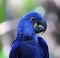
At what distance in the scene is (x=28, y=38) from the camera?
4.08ft

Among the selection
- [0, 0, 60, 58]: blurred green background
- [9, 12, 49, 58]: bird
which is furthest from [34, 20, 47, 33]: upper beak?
[0, 0, 60, 58]: blurred green background

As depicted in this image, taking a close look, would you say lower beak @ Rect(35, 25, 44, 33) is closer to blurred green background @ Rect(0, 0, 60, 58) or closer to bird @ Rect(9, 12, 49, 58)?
bird @ Rect(9, 12, 49, 58)

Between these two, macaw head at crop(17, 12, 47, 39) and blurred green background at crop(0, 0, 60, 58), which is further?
blurred green background at crop(0, 0, 60, 58)

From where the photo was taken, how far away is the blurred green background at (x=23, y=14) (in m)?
1.87

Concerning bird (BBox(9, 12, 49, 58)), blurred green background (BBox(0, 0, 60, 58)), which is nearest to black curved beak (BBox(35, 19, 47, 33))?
bird (BBox(9, 12, 49, 58))

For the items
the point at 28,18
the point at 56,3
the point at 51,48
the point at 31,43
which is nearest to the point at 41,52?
the point at 31,43

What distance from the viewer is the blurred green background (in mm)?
1871

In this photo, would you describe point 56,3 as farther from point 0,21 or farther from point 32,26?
point 32,26

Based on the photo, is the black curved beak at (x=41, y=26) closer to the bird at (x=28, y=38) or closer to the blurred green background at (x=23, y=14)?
the bird at (x=28, y=38)

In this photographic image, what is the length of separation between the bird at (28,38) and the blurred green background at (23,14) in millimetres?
583

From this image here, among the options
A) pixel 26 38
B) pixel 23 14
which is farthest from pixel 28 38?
pixel 23 14

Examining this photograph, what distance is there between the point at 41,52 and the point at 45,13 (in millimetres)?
705

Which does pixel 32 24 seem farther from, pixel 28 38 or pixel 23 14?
pixel 23 14

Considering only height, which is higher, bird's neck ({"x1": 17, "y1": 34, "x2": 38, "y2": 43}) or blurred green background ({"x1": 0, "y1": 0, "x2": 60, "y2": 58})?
blurred green background ({"x1": 0, "y1": 0, "x2": 60, "y2": 58})
